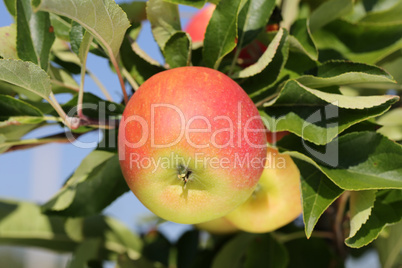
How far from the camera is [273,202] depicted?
2.76 feet

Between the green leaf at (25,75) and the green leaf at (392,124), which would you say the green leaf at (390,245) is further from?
the green leaf at (25,75)

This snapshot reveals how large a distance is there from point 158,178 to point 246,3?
14.2 inches

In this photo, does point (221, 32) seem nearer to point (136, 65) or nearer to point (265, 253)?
point (136, 65)

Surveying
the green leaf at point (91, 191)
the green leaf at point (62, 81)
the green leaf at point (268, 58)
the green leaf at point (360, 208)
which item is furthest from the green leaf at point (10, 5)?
the green leaf at point (360, 208)

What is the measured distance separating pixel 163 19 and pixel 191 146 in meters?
0.28

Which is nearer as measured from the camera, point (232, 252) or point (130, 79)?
point (130, 79)

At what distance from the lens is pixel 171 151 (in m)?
0.63

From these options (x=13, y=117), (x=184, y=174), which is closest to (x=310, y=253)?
(x=184, y=174)

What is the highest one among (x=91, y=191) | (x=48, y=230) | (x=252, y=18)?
(x=252, y=18)

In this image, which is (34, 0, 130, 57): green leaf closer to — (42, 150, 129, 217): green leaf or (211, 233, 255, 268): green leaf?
(42, 150, 129, 217): green leaf

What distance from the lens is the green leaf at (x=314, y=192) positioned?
26.6 inches

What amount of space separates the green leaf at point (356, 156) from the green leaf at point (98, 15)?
0.32 metres

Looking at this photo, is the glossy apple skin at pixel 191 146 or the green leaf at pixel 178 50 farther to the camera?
the green leaf at pixel 178 50

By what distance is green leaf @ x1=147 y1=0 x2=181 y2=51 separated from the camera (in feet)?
2.55
